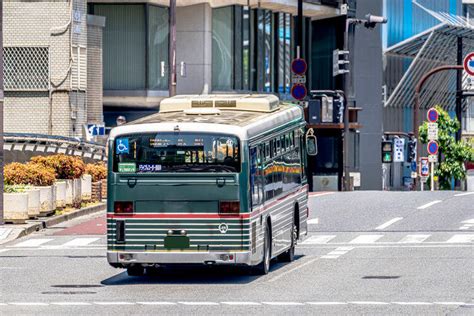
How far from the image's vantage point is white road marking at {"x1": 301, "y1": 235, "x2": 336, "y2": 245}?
3225 centimetres

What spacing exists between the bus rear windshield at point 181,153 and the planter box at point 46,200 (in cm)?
1567

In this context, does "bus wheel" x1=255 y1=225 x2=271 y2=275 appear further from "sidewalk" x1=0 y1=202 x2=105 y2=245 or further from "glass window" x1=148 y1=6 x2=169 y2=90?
"glass window" x1=148 y1=6 x2=169 y2=90

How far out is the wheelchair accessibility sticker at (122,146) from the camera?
23.3m

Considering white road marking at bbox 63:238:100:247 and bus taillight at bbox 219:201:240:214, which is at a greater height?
bus taillight at bbox 219:201:240:214

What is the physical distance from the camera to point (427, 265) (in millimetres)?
25719

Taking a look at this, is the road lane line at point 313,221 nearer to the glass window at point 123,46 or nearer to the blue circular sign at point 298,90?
the blue circular sign at point 298,90

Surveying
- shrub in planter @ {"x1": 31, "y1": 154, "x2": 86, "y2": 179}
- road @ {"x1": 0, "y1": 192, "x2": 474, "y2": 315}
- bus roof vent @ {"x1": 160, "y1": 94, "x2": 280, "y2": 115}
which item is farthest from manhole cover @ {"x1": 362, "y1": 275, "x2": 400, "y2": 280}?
shrub in planter @ {"x1": 31, "y1": 154, "x2": 86, "y2": 179}

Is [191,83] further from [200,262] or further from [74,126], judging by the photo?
[200,262]

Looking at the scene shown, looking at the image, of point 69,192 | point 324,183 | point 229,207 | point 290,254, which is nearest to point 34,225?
point 69,192

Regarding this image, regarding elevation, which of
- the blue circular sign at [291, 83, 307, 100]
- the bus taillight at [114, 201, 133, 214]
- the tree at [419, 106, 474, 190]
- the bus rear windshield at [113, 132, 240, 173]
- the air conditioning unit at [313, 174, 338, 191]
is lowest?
the air conditioning unit at [313, 174, 338, 191]

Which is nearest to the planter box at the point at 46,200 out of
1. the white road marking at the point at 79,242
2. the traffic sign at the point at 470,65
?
the white road marking at the point at 79,242

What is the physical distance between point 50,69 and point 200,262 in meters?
41.9

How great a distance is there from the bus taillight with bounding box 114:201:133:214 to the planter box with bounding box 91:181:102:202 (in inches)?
910

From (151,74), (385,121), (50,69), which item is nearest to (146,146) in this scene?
(50,69)
